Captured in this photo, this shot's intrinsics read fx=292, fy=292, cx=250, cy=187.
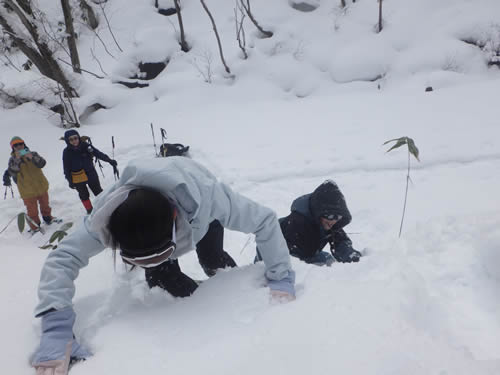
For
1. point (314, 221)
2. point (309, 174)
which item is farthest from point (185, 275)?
point (309, 174)

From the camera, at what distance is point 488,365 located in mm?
801

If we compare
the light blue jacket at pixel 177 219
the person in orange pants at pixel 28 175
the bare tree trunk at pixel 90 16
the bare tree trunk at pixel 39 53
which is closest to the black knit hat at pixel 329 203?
the light blue jacket at pixel 177 219

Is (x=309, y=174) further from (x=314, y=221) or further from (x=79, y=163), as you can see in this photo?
(x=79, y=163)

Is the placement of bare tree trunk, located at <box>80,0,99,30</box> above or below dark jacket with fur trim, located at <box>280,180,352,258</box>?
above

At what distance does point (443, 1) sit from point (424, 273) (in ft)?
35.9

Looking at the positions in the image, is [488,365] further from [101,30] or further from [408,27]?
[101,30]

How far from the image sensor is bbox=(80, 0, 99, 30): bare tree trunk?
37.3ft

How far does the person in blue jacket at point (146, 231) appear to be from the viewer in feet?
3.10

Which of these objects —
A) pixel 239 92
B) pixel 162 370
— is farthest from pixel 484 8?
pixel 162 370

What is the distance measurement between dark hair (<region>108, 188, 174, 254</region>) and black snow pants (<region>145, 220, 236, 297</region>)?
0.50 meters

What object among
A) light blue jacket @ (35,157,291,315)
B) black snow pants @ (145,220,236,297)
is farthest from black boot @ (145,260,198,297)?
light blue jacket @ (35,157,291,315)

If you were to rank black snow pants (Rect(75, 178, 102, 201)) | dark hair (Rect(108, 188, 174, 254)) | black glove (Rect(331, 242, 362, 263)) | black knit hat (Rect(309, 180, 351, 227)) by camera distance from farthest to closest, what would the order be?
black snow pants (Rect(75, 178, 102, 201))
black glove (Rect(331, 242, 362, 263))
black knit hat (Rect(309, 180, 351, 227))
dark hair (Rect(108, 188, 174, 254))

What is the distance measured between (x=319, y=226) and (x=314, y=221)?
0.06 m

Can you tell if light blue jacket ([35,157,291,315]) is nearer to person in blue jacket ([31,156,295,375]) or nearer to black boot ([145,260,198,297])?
person in blue jacket ([31,156,295,375])
